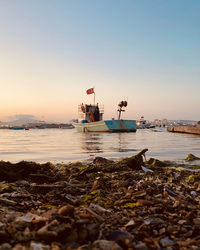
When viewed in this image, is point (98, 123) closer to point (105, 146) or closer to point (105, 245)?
point (105, 146)

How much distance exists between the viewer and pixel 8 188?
216 inches

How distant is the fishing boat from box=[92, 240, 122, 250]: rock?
51113 millimetres

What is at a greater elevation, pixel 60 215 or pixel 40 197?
pixel 60 215

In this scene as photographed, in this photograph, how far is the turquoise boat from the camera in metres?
54.7

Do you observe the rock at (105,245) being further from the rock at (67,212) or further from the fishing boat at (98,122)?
the fishing boat at (98,122)

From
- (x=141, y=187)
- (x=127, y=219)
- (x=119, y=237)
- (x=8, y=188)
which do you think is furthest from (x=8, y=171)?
(x=119, y=237)

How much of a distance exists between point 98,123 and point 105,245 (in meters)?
53.5

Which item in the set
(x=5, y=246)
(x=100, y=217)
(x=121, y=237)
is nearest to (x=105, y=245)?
(x=121, y=237)

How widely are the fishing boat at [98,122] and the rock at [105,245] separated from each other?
168 feet

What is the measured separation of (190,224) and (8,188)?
4139 mm

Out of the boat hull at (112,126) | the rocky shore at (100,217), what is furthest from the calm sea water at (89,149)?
the boat hull at (112,126)

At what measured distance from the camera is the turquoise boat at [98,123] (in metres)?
54.7

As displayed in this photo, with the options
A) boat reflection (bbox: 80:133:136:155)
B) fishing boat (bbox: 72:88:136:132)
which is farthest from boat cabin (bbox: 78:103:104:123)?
boat reflection (bbox: 80:133:136:155)

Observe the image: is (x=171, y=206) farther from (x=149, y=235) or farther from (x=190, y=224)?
(x=149, y=235)
